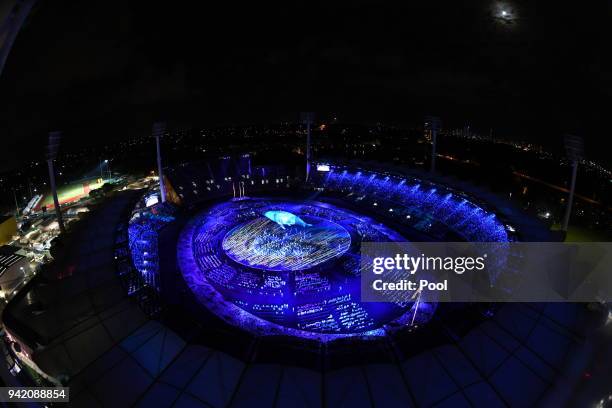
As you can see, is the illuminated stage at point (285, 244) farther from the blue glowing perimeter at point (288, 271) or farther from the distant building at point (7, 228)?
the distant building at point (7, 228)

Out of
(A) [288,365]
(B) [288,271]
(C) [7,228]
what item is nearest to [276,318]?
(B) [288,271]

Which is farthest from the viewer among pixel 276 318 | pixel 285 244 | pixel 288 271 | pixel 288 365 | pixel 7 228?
pixel 7 228

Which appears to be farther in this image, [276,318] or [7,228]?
[7,228]

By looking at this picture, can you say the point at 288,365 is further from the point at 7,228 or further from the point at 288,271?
the point at 7,228

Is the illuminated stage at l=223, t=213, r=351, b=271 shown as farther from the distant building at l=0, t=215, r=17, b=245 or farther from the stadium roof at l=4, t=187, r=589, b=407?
the distant building at l=0, t=215, r=17, b=245

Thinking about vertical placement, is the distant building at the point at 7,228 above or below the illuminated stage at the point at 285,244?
below

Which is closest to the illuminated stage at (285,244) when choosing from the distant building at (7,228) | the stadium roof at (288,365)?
the stadium roof at (288,365)
